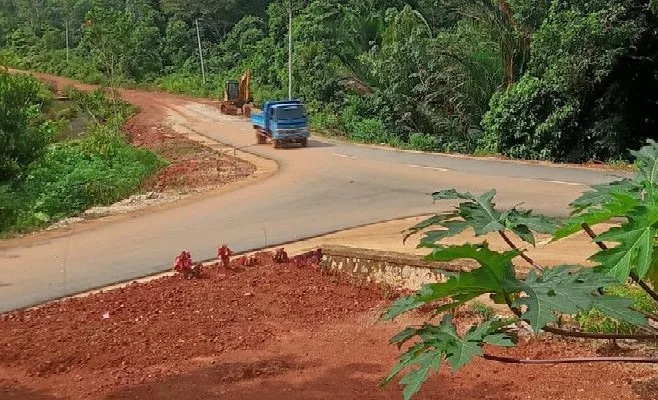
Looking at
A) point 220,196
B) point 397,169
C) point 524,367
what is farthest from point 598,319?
point 397,169

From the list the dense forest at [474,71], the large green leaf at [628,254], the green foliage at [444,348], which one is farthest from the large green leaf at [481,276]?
the dense forest at [474,71]

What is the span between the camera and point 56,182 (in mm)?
17125

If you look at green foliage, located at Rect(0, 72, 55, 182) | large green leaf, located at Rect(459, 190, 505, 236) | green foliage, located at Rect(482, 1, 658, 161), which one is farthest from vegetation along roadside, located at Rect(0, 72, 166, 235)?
large green leaf, located at Rect(459, 190, 505, 236)

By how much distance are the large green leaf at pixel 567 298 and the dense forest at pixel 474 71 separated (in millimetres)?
17139

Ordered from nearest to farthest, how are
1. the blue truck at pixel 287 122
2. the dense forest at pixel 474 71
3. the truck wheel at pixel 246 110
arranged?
the dense forest at pixel 474 71
the blue truck at pixel 287 122
the truck wheel at pixel 246 110

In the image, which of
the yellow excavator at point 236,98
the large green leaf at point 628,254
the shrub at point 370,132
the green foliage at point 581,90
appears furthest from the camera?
Result: the yellow excavator at point 236,98

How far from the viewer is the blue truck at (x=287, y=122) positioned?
2236 cm

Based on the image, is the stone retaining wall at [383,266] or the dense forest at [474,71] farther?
the dense forest at [474,71]

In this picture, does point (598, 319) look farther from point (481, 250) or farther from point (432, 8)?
point (432, 8)

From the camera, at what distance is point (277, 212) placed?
12.9 metres

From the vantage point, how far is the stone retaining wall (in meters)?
7.02

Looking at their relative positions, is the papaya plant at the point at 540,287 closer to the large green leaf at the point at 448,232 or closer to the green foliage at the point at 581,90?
the large green leaf at the point at 448,232

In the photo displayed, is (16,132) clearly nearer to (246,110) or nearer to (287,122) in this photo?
(287,122)

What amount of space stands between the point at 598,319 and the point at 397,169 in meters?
11.9
